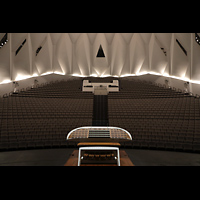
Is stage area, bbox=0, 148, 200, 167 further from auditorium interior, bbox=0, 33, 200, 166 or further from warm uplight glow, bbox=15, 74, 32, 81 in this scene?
warm uplight glow, bbox=15, 74, 32, 81

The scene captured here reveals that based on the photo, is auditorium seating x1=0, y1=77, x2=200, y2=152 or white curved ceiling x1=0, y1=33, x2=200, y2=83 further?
white curved ceiling x1=0, y1=33, x2=200, y2=83

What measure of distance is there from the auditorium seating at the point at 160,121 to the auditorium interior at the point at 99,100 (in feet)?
0.10

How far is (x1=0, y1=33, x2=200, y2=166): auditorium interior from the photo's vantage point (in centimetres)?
411

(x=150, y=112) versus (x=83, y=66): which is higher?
(x=83, y=66)

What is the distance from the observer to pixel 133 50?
15570 millimetres

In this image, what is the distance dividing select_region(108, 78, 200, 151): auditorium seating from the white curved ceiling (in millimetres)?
6750

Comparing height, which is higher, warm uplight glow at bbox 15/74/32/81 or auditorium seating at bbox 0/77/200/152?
warm uplight glow at bbox 15/74/32/81

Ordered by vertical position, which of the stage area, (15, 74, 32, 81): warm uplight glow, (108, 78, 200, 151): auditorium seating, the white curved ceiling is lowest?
the stage area

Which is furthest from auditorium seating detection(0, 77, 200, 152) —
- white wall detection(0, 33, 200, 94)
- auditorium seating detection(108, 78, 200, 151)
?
white wall detection(0, 33, 200, 94)

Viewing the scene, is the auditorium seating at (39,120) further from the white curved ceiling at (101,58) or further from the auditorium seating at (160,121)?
the white curved ceiling at (101,58)

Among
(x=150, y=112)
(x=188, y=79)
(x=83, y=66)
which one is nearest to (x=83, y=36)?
(x=83, y=66)

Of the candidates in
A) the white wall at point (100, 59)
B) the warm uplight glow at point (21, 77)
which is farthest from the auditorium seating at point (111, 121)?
the white wall at point (100, 59)
